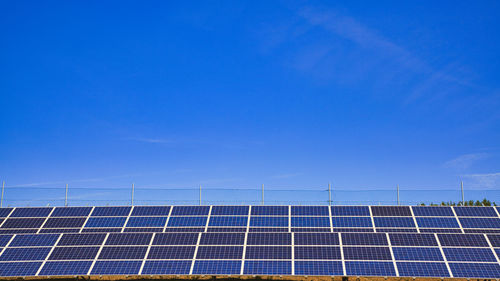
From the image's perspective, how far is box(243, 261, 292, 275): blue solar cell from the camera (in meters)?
31.4

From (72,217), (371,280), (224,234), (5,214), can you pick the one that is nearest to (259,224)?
(224,234)

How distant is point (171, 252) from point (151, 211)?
37.0ft

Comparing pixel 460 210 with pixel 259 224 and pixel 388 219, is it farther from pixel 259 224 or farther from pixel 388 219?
pixel 259 224

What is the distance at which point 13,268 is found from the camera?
33188mm

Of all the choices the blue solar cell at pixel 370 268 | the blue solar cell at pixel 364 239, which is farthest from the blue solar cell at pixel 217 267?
the blue solar cell at pixel 364 239

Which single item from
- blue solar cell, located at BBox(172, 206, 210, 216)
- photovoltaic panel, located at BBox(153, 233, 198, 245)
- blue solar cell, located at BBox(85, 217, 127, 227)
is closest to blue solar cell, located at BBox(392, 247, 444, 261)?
photovoltaic panel, located at BBox(153, 233, 198, 245)

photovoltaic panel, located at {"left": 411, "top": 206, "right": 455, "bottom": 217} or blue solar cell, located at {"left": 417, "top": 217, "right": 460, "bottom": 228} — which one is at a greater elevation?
photovoltaic panel, located at {"left": 411, "top": 206, "right": 455, "bottom": 217}

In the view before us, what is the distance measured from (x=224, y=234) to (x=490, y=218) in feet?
80.6

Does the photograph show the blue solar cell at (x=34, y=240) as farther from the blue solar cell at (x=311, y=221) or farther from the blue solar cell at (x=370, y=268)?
the blue solar cell at (x=370, y=268)

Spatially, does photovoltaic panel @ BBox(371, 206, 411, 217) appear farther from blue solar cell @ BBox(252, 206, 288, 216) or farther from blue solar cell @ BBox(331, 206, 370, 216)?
blue solar cell @ BBox(252, 206, 288, 216)

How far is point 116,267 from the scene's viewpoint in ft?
108

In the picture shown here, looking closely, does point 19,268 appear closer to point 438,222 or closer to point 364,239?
point 364,239

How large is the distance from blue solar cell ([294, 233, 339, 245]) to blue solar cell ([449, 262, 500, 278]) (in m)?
8.35

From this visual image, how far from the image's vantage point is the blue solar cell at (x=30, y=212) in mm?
45031
